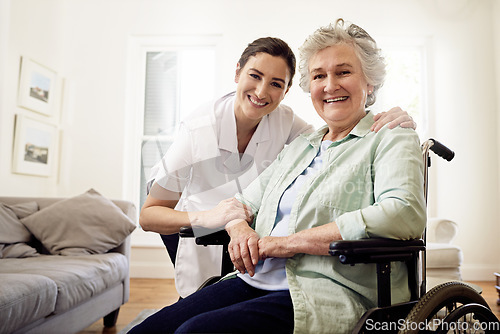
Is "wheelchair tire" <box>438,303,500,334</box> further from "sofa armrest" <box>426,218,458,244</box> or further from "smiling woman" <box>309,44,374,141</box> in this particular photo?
"sofa armrest" <box>426,218,458,244</box>

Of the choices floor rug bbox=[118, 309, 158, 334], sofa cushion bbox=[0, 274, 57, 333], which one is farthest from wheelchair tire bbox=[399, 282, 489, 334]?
floor rug bbox=[118, 309, 158, 334]

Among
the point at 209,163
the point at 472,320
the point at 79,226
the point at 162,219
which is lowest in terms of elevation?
the point at 472,320

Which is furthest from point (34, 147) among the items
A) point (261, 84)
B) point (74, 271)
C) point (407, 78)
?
point (407, 78)

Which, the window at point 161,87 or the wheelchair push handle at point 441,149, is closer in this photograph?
the wheelchair push handle at point 441,149

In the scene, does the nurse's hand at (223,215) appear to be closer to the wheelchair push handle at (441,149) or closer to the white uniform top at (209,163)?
the white uniform top at (209,163)

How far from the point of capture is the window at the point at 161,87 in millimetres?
4496

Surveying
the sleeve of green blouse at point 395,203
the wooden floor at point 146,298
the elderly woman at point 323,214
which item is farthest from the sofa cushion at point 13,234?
the sleeve of green blouse at point 395,203

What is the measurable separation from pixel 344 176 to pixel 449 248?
94.0 inches

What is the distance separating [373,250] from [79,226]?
222 cm

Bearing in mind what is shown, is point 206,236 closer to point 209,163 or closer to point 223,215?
point 223,215

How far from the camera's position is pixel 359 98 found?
1.30 meters

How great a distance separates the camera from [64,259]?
246 centimetres

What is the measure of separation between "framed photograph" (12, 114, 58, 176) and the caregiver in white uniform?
2.62 metres

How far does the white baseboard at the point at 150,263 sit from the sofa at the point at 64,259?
1.37m
